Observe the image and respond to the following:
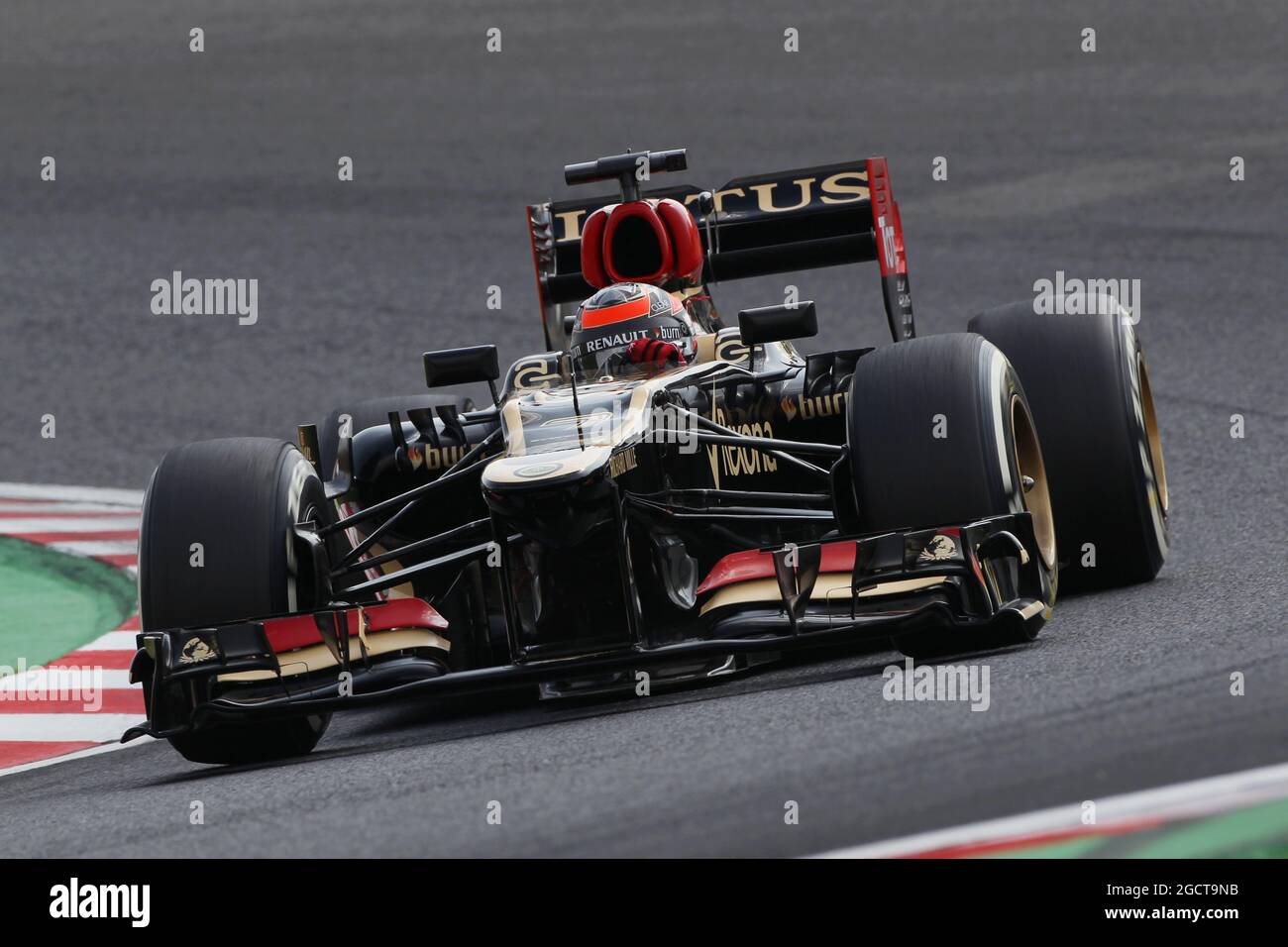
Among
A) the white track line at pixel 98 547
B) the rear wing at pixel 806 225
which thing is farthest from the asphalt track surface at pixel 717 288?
the rear wing at pixel 806 225

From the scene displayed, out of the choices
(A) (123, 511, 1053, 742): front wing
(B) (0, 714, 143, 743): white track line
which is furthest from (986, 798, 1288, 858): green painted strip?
(B) (0, 714, 143, 743): white track line

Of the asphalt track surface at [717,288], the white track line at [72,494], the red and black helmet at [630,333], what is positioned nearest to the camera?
the asphalt track surface at [717,288]

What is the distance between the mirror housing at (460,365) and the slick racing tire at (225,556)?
31.5 inches

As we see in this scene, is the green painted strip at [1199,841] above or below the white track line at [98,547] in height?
below

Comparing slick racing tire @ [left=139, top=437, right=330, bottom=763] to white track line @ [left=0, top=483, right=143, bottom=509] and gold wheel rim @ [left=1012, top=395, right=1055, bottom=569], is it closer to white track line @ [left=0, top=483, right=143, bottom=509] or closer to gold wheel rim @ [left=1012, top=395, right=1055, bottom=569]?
gold wheel rim @ [left=1012, top=395, right=1055, bottom=569]

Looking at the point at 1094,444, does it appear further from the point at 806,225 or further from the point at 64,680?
the point at 64,680

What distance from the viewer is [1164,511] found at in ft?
28.0

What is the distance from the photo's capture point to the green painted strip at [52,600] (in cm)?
955

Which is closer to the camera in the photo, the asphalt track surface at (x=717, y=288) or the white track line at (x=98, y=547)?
the asphalt track surface at (x=717, y=288)

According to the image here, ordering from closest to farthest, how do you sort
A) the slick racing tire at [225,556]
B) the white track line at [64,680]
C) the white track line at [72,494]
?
1. the slick racing tire at [225,556]
2. the white track line at [64,680]
3. the white track line at [72,494]

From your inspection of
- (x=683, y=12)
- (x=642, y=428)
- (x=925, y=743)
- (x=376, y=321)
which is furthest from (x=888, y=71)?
(x=925, y=743)

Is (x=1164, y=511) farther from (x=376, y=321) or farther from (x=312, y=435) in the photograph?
(x=376, y=321)

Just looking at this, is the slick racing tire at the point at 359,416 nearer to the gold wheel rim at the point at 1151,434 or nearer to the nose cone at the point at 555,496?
the nose cone at the point at 555,496
